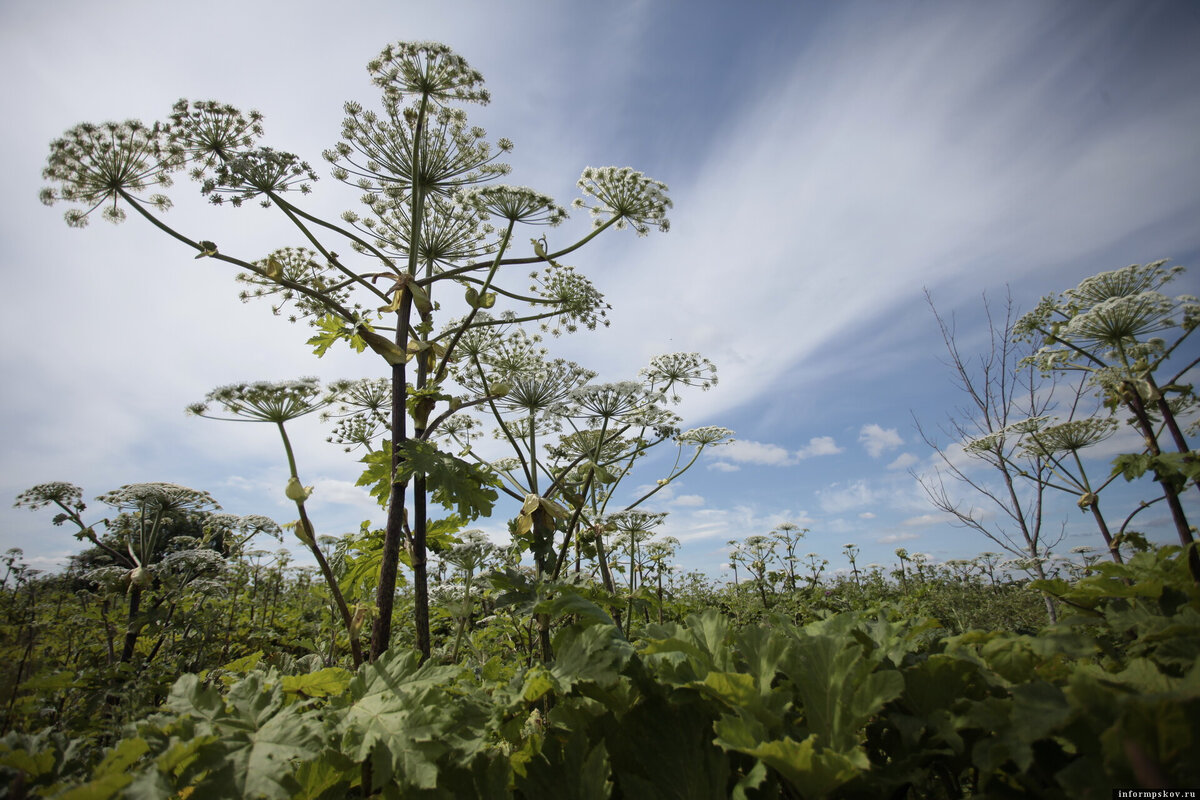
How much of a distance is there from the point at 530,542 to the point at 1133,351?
7347 mm

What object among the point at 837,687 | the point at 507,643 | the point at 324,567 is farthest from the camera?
the point at 507,643

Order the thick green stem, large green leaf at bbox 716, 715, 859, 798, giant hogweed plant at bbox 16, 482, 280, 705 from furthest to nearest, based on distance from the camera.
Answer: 1. giant hogweed plant at bbox 16, 482, 280, 705
2. the thick green stem
3. large green leaf at bbox 716, 715, 859, 798

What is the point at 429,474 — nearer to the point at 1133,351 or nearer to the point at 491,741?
the point at 491,741

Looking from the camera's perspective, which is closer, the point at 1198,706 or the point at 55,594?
the point at 1198,706

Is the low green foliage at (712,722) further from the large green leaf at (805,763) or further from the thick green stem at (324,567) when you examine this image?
the thick green stem at (324,567)

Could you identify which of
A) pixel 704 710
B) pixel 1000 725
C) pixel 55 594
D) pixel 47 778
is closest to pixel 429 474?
pixel 47 778

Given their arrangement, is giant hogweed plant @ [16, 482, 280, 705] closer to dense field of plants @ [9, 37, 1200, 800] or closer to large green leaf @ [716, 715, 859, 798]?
dense field of plants @ [9, 37, 1200, 800]

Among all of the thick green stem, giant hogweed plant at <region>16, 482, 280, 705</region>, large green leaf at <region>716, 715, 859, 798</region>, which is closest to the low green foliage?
large green leaf at <region>716, 715, 859, 798</region>

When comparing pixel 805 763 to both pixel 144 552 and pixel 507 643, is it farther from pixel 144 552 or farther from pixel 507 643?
pixel 144 552

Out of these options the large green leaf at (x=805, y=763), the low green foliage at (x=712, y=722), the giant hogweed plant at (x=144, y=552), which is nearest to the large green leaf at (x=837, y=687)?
the low green foliage at (x=712, y=722)

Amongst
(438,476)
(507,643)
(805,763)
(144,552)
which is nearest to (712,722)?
(805,763)

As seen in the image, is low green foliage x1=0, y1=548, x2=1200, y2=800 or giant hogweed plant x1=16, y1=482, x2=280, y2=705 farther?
giant hogweed plant x1=16, y1=482, x2=280, y2=705

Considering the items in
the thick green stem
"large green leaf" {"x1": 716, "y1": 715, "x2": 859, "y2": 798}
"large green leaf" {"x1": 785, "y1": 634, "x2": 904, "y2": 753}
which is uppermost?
the thick green stem

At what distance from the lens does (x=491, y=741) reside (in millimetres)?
1591
